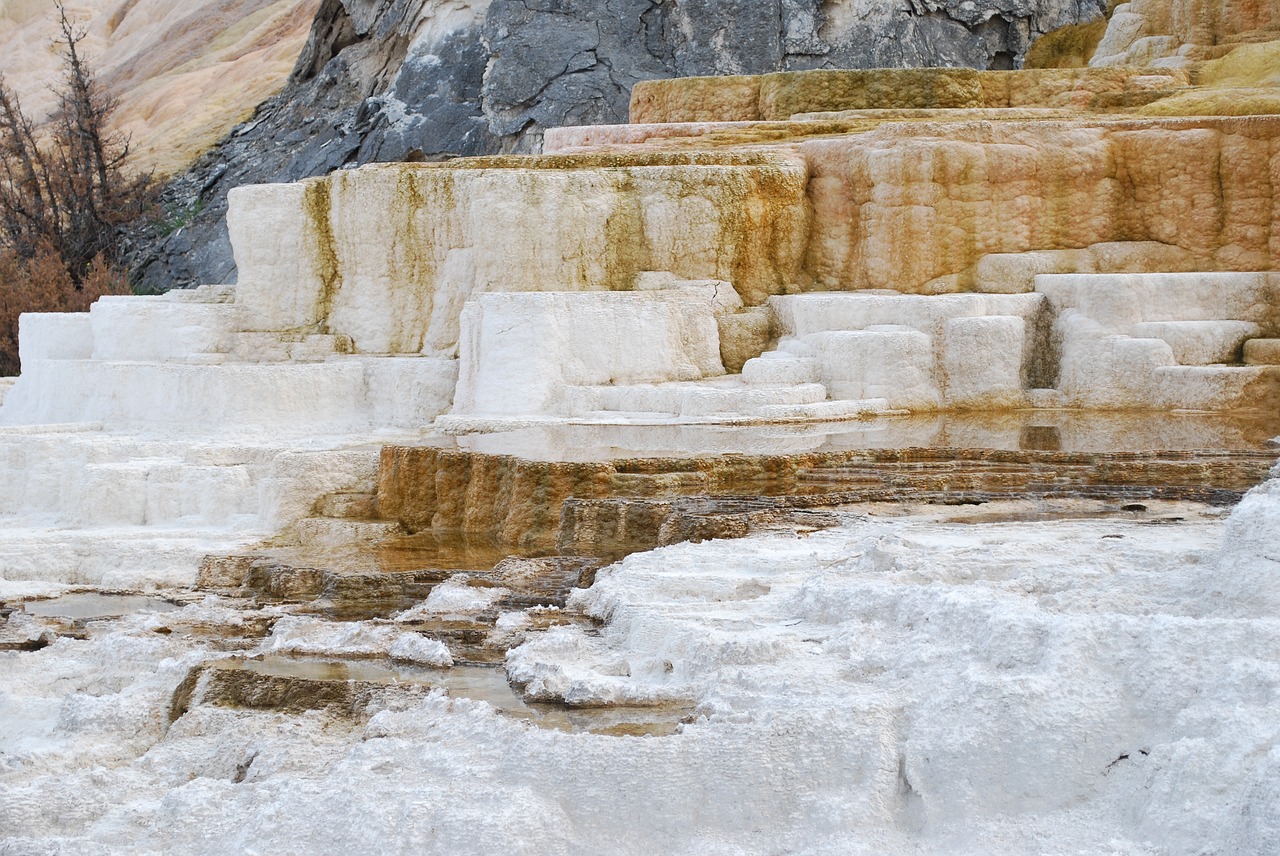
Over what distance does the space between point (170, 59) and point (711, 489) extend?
34.7 m

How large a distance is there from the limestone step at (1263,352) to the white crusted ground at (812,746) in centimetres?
634

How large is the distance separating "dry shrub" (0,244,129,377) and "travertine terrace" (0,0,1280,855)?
754cm

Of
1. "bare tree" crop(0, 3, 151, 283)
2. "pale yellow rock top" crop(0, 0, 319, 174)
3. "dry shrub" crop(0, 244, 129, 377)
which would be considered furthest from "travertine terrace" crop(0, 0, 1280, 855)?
"pale yellow rock top" crop(0, 0, 319, 174)

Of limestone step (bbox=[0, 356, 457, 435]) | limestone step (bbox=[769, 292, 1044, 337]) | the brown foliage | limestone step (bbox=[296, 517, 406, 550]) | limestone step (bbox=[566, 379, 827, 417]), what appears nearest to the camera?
limestone step (bbox=[296, 517, 406, 550])

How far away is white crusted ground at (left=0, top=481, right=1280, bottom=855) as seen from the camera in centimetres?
331

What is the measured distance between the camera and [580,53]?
22.6m

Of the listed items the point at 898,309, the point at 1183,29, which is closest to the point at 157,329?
the point at 898,309

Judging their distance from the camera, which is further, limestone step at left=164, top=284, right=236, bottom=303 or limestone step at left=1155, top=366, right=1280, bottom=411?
limestone step at left=164, top=284, right=236, bottom=303

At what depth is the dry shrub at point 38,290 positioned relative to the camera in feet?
65.8

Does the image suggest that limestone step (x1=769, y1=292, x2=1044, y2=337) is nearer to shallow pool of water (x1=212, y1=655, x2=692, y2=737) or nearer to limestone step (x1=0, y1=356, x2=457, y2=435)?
limestone step (x1=0, y1=356, x2=457, y2=435)

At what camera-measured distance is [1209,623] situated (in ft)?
12.2

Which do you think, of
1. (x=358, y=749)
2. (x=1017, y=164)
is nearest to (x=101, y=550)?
(x=358, y=749)

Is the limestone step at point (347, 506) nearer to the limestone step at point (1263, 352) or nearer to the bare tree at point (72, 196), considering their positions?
the limestone step at point (1263, 352)

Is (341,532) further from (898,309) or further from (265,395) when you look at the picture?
(898,309)
